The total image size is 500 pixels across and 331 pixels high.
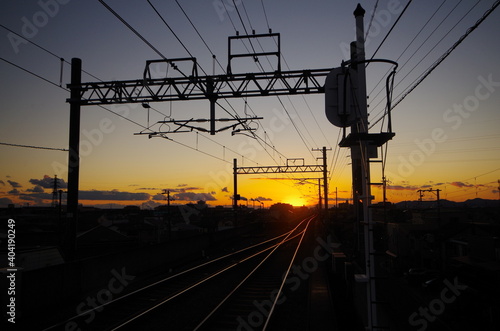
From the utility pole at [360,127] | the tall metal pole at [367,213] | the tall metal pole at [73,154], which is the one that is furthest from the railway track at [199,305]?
the utility pole at [360,127]

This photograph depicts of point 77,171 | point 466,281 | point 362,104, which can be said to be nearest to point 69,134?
point 77,171

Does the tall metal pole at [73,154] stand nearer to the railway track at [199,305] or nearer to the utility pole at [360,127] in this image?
the railway track at [199,305]

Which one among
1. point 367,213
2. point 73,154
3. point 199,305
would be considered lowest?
point 199,305

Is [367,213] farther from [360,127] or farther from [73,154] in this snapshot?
[73,154]

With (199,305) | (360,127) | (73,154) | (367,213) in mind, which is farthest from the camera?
(73,154)

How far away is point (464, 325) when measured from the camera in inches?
803

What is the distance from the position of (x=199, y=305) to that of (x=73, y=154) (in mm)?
7451

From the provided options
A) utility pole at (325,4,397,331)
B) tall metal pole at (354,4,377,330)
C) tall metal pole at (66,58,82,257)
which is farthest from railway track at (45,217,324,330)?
utility pole at (325,4,397,331)

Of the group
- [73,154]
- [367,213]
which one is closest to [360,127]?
[367,213]

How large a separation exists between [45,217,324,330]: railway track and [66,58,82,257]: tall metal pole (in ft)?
11.9

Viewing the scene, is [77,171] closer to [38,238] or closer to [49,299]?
[49,299]

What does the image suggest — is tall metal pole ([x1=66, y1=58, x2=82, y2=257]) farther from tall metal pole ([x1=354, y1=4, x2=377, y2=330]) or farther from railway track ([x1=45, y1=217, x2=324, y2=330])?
tall metal pole ([x1=354, y1=4, x2=377, y2=330])

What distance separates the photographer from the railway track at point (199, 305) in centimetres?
870

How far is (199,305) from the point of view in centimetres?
1062
